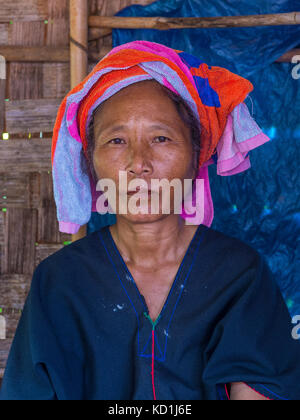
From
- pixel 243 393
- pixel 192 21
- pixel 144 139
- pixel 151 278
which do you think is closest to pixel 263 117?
pixel 192 21

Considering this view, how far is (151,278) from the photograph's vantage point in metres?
1.53

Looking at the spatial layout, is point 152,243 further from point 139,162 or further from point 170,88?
point 170,88

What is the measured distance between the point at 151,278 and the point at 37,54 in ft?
4.25

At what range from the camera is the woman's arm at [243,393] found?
131 cm

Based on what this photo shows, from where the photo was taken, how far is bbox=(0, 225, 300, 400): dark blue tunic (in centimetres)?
132

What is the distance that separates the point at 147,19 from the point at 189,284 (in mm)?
1249

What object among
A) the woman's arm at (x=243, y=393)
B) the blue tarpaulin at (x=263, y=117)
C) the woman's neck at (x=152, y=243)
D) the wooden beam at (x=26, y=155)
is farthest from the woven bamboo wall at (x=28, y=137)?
the woman's arm at (x=243, y=393)

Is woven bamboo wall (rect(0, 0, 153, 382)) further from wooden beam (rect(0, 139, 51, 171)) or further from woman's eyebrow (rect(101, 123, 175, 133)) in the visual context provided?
woman's eyebrow (rect(101, 123, 175, 133))

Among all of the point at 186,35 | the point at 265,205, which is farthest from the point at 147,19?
the point at 265,205

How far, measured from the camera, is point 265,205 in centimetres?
212

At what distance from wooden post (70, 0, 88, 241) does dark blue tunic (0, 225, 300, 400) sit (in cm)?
101

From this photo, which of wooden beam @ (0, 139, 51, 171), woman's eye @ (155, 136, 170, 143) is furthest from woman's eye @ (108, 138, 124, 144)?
wooden beam @ (0, 139, 51, 171)

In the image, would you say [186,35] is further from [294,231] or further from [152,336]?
[152,336]

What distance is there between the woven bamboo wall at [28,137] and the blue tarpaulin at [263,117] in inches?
13.8
